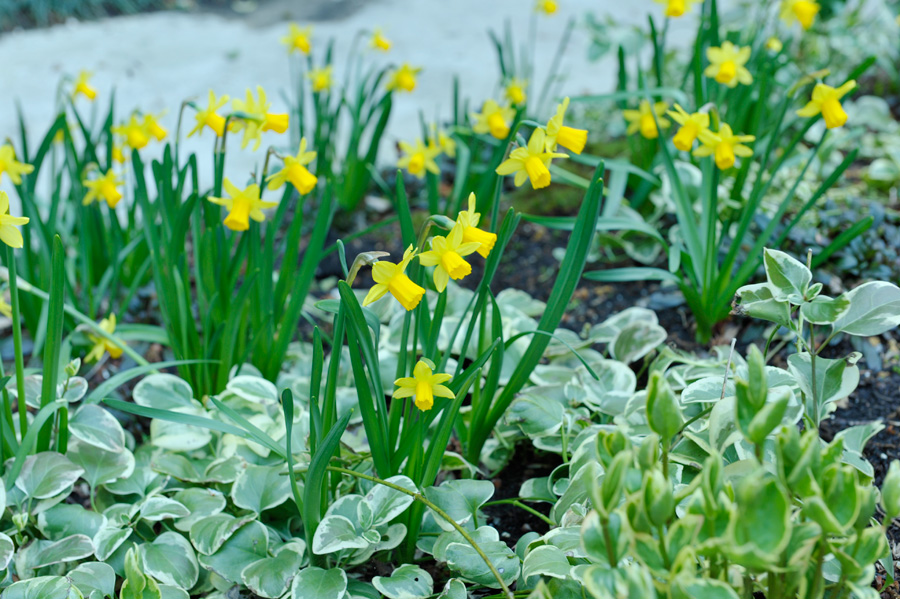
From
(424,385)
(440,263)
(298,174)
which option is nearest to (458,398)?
(424,385)

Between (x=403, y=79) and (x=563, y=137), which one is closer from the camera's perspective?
(x=563, y=137)

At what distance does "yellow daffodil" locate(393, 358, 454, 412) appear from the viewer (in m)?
1.13

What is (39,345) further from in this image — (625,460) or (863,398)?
(863,398)

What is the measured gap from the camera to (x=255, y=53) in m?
4.36

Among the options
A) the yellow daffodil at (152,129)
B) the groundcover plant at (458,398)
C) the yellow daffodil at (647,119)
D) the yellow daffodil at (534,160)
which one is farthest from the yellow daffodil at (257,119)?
the yellow daffodil at (647,119)

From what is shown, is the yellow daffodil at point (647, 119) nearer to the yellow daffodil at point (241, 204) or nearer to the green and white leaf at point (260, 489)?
the yellow daffodil at point (241, 204)

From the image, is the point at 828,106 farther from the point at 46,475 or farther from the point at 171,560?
the point at 46,475

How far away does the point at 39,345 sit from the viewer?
1.71 m

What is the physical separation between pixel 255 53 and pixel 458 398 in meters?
3.73

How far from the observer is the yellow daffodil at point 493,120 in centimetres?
200

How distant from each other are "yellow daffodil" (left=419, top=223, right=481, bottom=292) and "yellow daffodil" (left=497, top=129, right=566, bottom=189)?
0.82 feet

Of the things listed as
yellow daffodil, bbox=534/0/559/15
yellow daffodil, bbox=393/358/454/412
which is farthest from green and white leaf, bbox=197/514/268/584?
yellow daffodil, bbox=534/0/559/15

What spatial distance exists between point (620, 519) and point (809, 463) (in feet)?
0.73

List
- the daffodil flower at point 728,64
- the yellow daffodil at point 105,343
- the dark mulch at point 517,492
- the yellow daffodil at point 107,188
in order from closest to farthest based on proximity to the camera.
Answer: the dark mulch at point 517,492 < the yellow daffodil at point 105,343 < the yellow daffodil at point 107,188 < the daffodil flower at point 728,64
